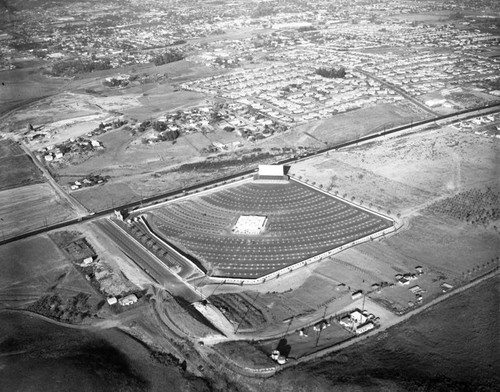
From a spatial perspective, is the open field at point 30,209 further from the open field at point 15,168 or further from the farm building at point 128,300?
the farm building at point 128,300

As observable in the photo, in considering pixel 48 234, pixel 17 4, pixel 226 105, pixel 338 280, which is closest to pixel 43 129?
pixel 226 105

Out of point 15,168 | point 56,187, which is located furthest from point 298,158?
point 15,168

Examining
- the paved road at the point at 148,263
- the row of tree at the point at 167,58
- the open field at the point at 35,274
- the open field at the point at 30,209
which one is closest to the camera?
the paved road at the point at 148,263

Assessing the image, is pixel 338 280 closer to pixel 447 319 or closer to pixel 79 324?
pixel 447 319

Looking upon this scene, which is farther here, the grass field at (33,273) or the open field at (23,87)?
the open field at (23,87)

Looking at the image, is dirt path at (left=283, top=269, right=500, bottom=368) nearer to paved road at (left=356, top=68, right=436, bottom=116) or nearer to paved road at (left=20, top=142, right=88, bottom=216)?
paved road at (left=20, top=142, right=88, bottom=216)

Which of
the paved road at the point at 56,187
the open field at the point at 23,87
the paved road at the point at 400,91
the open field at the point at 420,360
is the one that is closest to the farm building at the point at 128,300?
the open field at the point at 420,360
